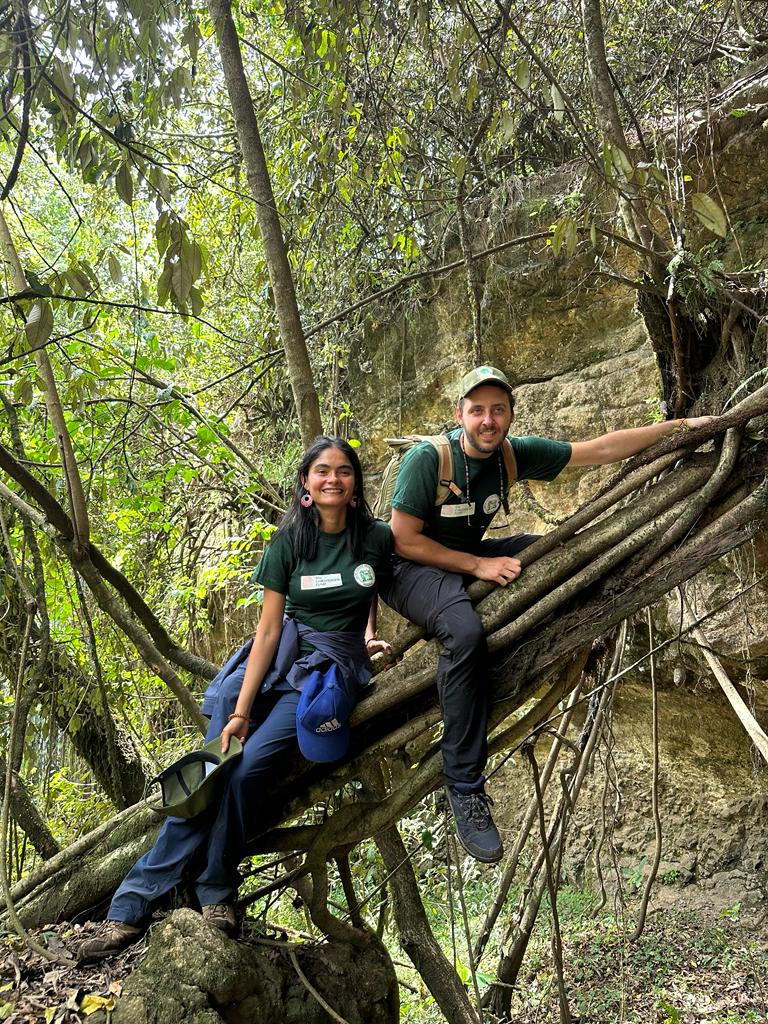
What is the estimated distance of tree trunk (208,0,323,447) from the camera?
2.87 m

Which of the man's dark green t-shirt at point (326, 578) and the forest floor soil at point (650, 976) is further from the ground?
the man's dark green t-shirt at point (326, 578)

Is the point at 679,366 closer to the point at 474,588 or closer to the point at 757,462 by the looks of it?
the point at 757,462

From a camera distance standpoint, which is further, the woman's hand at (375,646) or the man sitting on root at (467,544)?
the woman's hand at (375,646)

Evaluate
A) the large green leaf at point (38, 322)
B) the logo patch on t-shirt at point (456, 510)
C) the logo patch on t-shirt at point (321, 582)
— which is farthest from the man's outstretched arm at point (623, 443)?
the large green leaf at point (38, 322)

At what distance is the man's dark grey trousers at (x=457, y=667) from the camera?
247 cm

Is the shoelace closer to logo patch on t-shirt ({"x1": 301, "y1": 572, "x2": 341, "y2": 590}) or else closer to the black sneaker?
the black sneaker

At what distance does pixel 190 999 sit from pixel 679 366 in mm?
2769

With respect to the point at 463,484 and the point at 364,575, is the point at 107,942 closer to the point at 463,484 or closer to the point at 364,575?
the point at 364,575

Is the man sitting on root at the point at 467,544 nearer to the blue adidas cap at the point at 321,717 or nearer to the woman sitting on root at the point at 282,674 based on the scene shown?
the woman sitting on root at the point at 282,674

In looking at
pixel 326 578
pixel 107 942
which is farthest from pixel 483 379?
pixel 107 942

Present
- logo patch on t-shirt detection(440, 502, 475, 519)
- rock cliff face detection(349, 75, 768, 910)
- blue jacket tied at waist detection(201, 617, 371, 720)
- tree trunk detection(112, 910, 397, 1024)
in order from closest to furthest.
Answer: tree trunk detection(112, 910, 397, 1024), blue jacket tied at waist detection(201, 617, 371, 720), logo patch on t-shirt detection(440, 502, 475, 519), rock cliff face detection(349, 75, 768, 910)

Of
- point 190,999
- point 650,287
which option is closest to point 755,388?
point 650,287

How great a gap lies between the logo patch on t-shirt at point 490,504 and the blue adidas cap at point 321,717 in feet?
2.53

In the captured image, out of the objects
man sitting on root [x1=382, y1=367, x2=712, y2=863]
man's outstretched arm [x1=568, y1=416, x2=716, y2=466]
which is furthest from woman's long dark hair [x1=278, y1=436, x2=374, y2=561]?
man's outstretched arm [x1=568, y1=416, x2=716, y2=466]
